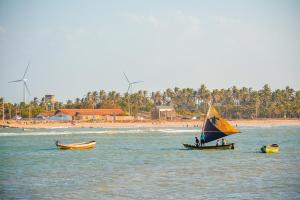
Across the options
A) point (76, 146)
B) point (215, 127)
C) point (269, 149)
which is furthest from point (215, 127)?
point (76, 146)

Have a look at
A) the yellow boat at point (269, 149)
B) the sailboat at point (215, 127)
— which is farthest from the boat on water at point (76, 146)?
the yellow boat at point (269, 149)

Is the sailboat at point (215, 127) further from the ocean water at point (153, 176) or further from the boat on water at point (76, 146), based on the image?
the boat on water at point (76, 146)

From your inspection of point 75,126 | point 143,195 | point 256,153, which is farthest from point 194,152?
point 75,126

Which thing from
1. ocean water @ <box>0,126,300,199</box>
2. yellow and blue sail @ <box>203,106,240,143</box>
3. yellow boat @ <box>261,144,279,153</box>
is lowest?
ocean water @ <box>0,126,300,199</box>

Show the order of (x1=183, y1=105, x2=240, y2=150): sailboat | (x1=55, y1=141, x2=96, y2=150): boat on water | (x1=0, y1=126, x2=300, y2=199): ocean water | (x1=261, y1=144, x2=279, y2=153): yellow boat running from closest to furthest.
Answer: (x1=0, y1=126, x2=300, y2=199): ocean water, (x1=183, y1=105, x2=240, y2=150): sailboat, (x1=261, y1=144, x2=279, y2=153): yellow boat, (x1=55, y1=141, x2=96, y2=150): boat on water

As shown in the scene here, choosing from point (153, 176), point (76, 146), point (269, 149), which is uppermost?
point (76, 146)

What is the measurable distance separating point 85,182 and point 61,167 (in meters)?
12.0

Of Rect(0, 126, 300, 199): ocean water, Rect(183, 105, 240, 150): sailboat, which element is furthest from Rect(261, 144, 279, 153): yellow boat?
Rect(183, 105, 240, 150): sailboat

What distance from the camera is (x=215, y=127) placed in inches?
2611

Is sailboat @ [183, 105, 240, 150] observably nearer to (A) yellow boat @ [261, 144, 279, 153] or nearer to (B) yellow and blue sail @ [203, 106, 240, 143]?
(B) yellow and blue sail @ [203, 106, 240, 143]

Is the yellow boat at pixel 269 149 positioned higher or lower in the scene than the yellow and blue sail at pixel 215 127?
lower

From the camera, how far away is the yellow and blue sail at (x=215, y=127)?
66125mm

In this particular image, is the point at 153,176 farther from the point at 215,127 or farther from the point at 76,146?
the point at 76,146

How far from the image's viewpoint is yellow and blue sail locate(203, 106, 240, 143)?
66.1m
